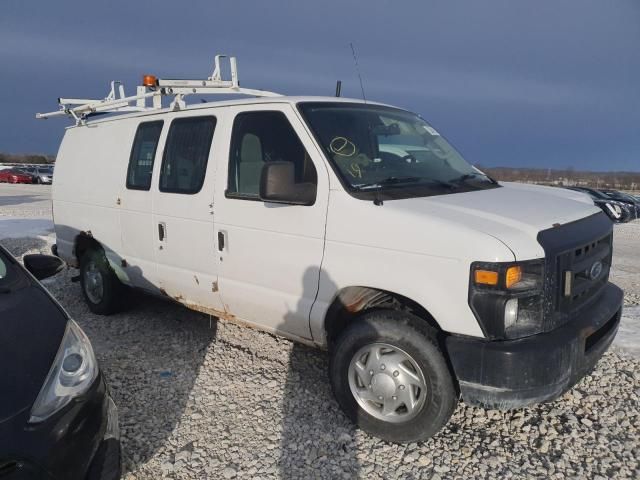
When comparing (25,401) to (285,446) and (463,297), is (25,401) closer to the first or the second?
(285,446)

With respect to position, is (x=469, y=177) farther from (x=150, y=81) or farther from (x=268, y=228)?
(x=150, y=81)

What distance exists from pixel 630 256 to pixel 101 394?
9621mm

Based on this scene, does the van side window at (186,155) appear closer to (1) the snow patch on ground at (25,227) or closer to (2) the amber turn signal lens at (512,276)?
(2) the amber turn signal lens at (512,276)

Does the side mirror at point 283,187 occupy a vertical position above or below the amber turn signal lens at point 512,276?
above

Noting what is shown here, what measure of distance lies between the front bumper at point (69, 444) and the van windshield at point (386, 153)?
187cm

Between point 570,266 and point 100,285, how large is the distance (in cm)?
461

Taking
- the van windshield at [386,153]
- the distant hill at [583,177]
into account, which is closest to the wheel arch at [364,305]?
the van windshield at [386,153]

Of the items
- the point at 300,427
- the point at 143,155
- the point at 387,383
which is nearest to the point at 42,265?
the point at 143,155

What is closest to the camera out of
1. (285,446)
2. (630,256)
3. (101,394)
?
(101,394)

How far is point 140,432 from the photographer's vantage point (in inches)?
125

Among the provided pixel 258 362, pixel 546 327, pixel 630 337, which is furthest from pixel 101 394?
pixel 630 337

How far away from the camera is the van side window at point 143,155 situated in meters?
4.40

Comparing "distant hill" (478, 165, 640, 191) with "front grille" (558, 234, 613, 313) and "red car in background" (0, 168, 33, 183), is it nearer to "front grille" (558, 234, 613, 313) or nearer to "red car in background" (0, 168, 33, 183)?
"front grille" (558, 234, 613, 313)

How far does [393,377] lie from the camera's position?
296cm
